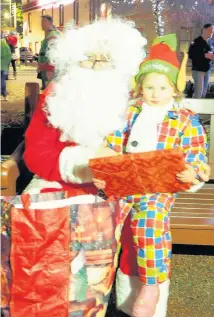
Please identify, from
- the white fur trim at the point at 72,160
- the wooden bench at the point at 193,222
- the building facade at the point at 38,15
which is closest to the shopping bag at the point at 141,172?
the white fur trim at the point at 72,160

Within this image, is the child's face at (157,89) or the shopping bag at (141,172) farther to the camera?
the child's face at (157,89)

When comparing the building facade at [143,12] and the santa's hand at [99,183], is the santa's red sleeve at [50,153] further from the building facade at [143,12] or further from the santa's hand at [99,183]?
the building facade at [143,12]

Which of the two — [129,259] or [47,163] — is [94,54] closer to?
[47,163]

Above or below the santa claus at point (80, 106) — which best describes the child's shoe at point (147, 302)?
below

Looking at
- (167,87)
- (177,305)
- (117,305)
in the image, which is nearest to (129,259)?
(117,305)

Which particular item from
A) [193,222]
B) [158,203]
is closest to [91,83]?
[158,203]

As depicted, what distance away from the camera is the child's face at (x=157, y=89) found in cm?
264

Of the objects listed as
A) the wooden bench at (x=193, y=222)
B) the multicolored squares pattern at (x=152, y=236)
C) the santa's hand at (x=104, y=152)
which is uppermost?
the santa's hand at (x=104, y=152)

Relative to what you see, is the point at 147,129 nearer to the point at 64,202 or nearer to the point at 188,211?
the point at 64,202

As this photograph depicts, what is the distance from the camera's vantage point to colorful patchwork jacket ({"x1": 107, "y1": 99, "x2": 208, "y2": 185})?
2.66 m

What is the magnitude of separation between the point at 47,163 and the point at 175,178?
0.64 meters

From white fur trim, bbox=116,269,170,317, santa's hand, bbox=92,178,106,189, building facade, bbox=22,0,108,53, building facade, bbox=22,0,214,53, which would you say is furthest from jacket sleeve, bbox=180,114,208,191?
building facade, bbox=22,0,108,53

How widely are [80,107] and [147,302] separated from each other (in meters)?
1.02

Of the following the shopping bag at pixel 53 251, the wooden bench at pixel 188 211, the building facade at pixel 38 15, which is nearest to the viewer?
the shopping bag at pixel 53 251
